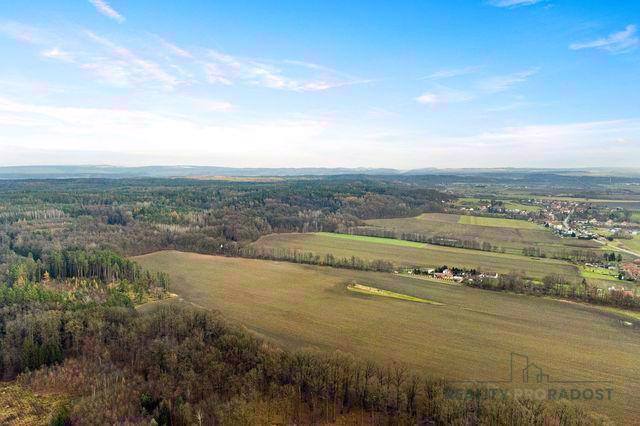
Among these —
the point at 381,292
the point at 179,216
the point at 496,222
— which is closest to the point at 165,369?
the point at 381,292

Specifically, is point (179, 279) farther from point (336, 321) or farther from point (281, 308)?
point (336, 321)

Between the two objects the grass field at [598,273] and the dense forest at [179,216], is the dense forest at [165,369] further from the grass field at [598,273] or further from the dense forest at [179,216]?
the grass field at [598,273]

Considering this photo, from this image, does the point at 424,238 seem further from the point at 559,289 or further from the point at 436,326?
the point at 436,326

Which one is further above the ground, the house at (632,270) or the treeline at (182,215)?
the treeline at (182,215)

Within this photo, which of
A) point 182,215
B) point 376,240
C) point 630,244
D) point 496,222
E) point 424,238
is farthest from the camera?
point 496,222

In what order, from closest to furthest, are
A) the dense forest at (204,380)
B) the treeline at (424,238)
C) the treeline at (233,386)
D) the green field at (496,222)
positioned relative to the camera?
the treeline at (233,386)
the dense forest at (204,380)
the treeline at (424,238)
the green field at (496,222)

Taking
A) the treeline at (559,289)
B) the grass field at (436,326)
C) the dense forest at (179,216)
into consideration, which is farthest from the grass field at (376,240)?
the treeline at (559,289)
